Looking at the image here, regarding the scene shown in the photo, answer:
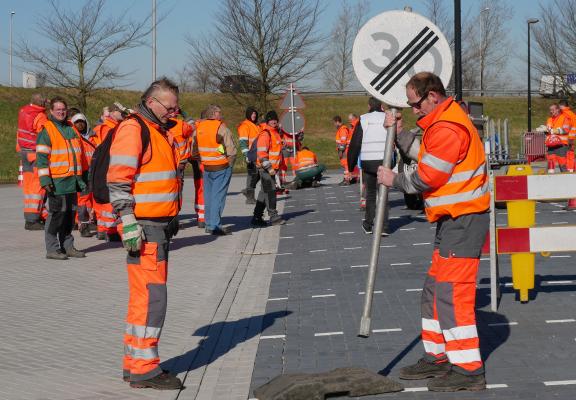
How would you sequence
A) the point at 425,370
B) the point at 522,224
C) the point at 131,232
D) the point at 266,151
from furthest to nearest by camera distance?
the point at 266,151 < the point at 522,224 < the point at 425,370 < the point at 131,232

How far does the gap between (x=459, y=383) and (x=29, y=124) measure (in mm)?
11789

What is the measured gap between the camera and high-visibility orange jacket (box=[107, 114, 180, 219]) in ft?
21.8

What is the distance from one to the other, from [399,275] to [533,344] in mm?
3554

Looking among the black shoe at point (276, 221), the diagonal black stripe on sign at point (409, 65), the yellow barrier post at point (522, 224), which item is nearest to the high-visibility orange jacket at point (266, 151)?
the black shoe at point (276, 221)

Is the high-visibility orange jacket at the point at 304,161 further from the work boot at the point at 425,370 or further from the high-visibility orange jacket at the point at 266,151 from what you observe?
the work boot at the point at 425,370

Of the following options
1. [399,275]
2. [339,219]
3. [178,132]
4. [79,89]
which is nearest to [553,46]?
[79,89]

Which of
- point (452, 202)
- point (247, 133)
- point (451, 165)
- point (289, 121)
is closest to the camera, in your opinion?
point (451, 165)

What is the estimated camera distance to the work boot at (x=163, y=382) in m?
6.73

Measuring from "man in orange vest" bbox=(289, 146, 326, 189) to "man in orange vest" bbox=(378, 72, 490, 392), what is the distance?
20094 millimetres

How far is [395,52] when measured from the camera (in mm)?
6645

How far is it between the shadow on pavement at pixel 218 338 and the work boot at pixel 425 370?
1.51m

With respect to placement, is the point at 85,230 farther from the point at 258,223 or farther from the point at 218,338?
the point at 218,338

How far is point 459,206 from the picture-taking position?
21.2 feet

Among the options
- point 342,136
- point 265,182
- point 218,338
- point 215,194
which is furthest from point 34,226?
point 342,136
